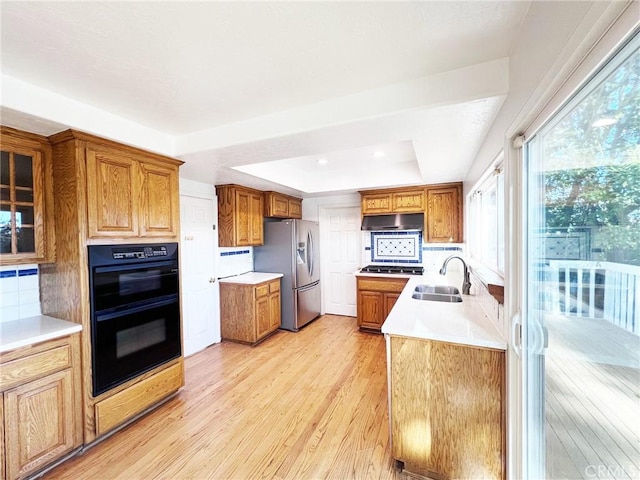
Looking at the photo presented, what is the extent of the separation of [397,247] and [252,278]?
92.3 inches

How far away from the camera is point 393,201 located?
13.1 ft

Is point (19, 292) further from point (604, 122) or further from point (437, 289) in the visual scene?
point (437, 289)

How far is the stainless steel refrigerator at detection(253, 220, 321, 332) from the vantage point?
401 cm

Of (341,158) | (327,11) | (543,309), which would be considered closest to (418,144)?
(327,11)

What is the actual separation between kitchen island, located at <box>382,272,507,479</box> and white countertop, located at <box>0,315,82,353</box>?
2.05 meters

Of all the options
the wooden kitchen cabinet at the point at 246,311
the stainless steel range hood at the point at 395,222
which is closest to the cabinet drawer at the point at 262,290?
the wooden kitchen cabinet at the point at 246,311

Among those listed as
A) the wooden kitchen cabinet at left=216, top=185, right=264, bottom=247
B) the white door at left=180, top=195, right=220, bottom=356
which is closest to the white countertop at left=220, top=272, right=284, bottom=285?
the white door at left=180, top=195, right=220, bottom=356

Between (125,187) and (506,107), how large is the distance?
2.55 meters

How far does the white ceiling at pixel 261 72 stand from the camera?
1091 mm

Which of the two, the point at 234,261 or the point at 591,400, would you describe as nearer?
the point at 591,400

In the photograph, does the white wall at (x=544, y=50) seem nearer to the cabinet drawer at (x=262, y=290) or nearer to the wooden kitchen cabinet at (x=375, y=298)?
the wooden kitchen cabinet at (x=375, y=298)

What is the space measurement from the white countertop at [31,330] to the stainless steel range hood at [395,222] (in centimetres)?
345

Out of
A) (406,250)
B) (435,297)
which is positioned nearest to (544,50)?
(435,297)

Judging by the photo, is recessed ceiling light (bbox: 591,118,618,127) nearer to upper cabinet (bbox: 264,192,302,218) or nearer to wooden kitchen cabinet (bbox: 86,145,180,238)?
wooden kitchen cabinet (bbox: 86,145,180,238)
